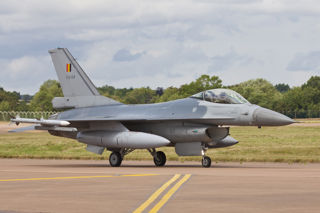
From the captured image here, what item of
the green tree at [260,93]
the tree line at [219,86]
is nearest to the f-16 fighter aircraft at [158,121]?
the tree line at [219,86]

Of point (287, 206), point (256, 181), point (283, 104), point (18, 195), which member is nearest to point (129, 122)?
point (256, 181)

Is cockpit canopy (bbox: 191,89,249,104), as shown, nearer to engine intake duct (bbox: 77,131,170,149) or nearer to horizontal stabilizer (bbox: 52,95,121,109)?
engine intake duct (bbox: 77,131,170,149)

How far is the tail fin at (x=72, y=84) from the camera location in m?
27.6

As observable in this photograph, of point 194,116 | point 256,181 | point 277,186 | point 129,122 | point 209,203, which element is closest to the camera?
point 209,203

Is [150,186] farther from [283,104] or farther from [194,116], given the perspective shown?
[283,104]

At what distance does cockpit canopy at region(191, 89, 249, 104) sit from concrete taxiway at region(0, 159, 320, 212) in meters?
5.47

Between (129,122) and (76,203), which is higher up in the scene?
(129,122)

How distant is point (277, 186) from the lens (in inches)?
588

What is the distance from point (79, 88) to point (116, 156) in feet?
12.8

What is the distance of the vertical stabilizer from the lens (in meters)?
27.8

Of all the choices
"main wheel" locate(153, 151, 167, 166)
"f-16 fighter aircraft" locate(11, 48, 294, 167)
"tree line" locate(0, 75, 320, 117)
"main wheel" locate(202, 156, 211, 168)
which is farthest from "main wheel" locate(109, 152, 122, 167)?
"tree line" locate(0, 75, 320, 117)

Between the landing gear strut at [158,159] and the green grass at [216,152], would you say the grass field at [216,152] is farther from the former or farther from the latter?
the landing gear strut at [158,159]

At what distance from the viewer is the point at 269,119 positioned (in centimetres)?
2264

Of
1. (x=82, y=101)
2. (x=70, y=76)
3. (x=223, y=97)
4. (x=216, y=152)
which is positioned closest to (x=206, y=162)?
(x=223, y=97)
